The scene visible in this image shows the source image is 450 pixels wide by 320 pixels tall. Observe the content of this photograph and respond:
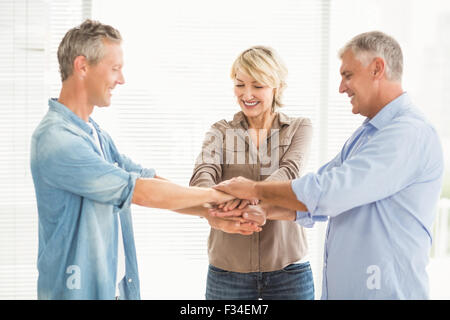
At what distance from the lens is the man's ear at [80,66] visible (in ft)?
5.04

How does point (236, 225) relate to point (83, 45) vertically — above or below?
below

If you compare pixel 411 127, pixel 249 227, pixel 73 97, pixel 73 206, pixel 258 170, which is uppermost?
pixel 73 97

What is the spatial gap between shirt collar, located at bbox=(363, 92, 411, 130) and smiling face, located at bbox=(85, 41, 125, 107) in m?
0.96

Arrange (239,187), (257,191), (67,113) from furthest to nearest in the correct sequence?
(239,187), (257,191), (67,113)

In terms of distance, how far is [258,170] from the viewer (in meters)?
1.96

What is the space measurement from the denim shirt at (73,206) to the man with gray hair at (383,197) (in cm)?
64

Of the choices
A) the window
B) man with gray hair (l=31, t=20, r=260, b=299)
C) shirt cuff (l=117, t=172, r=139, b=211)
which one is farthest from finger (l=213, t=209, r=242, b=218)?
the window

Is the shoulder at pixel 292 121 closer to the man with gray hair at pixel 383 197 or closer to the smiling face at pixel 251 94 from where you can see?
the smiling face at pixel 251 94

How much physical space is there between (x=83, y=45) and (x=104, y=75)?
0.12 m

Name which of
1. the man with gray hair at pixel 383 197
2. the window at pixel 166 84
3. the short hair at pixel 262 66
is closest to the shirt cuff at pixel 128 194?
the man with gray hair at pixel 383 197

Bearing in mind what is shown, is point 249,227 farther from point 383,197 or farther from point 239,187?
point 383,197

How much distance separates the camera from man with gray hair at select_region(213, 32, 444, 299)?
4.69 ft

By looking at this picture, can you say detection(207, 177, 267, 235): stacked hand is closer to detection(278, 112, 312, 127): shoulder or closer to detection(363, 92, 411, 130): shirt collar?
detection(278, 112, 312, 127): shoulder

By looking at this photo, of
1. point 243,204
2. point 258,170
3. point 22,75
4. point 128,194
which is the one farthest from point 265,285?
point 22,75
